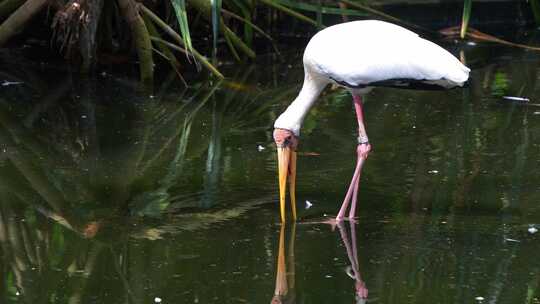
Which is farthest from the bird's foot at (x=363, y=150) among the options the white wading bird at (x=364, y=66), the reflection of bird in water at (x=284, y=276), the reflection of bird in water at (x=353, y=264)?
the reflection of bird in water at (x=284, y=276)

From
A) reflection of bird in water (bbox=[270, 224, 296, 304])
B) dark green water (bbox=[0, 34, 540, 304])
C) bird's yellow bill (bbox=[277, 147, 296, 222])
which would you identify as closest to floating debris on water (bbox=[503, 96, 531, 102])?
dark green water (bbox=[0, 34, 540, 304])

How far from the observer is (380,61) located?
6.32 meters

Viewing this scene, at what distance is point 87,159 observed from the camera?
24.7 ft

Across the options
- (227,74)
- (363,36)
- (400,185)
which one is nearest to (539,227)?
(400,185)

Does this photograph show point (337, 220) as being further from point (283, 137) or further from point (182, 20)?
point (182, 20)

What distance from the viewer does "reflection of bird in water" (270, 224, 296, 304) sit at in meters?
5.18

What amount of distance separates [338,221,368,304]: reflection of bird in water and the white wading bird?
15cm

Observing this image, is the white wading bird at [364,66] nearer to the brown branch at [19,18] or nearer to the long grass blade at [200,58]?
the long grass blade at [200,58]

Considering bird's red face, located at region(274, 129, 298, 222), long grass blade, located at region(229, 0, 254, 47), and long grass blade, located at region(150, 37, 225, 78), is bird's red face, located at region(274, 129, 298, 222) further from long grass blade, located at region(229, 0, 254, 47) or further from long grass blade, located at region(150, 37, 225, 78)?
long grass blade, located at region(229, 0, 254, 47)

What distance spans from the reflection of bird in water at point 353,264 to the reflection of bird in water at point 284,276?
29 cm

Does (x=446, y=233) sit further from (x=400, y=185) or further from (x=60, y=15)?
(x=60, y=15)

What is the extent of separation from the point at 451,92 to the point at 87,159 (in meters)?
3.64

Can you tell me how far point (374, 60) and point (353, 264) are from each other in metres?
1.33

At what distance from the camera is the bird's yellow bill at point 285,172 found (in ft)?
20.5
